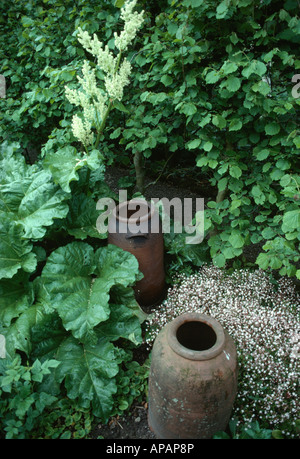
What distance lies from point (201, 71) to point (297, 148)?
94cm

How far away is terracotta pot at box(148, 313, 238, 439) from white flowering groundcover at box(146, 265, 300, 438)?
40 centimetres

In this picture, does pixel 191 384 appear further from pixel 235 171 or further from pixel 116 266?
pixel 235 171

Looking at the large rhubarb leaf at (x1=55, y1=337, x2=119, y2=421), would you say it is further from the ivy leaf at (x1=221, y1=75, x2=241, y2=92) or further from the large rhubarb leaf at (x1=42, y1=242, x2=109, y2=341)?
the ivy leaf at (x1=221, y1=75, x2=241, y2=92)

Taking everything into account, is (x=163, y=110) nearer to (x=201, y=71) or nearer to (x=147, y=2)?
(x=201, y=71)

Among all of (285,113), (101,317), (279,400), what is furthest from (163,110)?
(279,400)

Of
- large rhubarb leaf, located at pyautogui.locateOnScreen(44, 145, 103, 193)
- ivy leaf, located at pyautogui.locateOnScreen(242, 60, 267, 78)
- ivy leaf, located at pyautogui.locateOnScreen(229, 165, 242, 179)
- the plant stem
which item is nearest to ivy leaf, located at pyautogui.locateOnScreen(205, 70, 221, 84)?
ivy leaf, located at pyautogui.locateOnScreen(242, 60, 267, 78)

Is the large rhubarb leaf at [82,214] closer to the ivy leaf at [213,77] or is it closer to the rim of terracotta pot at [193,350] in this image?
the rim of terracotta pot at [193,350]

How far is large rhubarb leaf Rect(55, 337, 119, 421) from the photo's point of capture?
2.00 metres

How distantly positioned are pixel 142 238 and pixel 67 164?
77 cm

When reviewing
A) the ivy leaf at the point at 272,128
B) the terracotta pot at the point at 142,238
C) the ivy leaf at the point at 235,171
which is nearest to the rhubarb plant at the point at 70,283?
the terracotta pot at the point at 142,238

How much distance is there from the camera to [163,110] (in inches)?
116

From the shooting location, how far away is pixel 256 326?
2.41 metres

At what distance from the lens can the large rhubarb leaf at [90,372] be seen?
2.00 meters

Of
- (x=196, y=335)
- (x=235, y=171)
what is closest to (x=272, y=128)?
(x=235, y=171)
